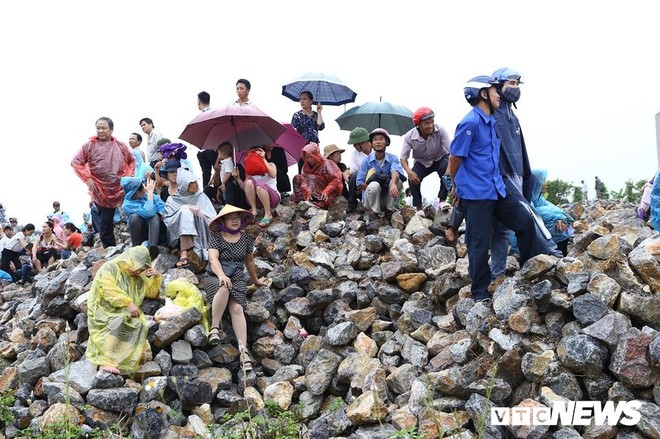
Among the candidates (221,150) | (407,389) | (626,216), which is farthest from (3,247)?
(626,216)

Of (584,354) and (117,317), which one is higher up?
(117,317)

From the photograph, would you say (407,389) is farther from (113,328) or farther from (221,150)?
(221,150)

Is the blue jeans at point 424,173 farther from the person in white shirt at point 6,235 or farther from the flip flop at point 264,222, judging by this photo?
the person in white shirt at point 6,235

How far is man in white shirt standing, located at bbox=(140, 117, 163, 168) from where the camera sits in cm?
1102

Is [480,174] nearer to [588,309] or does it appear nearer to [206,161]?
[588,309]

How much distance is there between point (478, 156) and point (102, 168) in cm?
613

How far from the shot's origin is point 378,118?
11.7 meters

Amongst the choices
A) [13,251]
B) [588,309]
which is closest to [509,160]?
[588,309]

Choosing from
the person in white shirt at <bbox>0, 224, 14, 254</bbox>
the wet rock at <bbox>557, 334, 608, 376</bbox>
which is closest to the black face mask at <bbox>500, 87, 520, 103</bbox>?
the wet rock at <bbox>557, 334, 608, 376</bbox>

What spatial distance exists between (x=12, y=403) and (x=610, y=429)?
5.89m

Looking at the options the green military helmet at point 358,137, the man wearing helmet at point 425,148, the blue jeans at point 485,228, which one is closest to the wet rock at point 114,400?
the blue jeans at point 485,228

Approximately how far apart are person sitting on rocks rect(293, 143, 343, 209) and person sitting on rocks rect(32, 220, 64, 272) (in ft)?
23.2

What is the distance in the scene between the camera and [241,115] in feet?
→ 29.3

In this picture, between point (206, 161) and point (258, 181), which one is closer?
point (258, 181)
